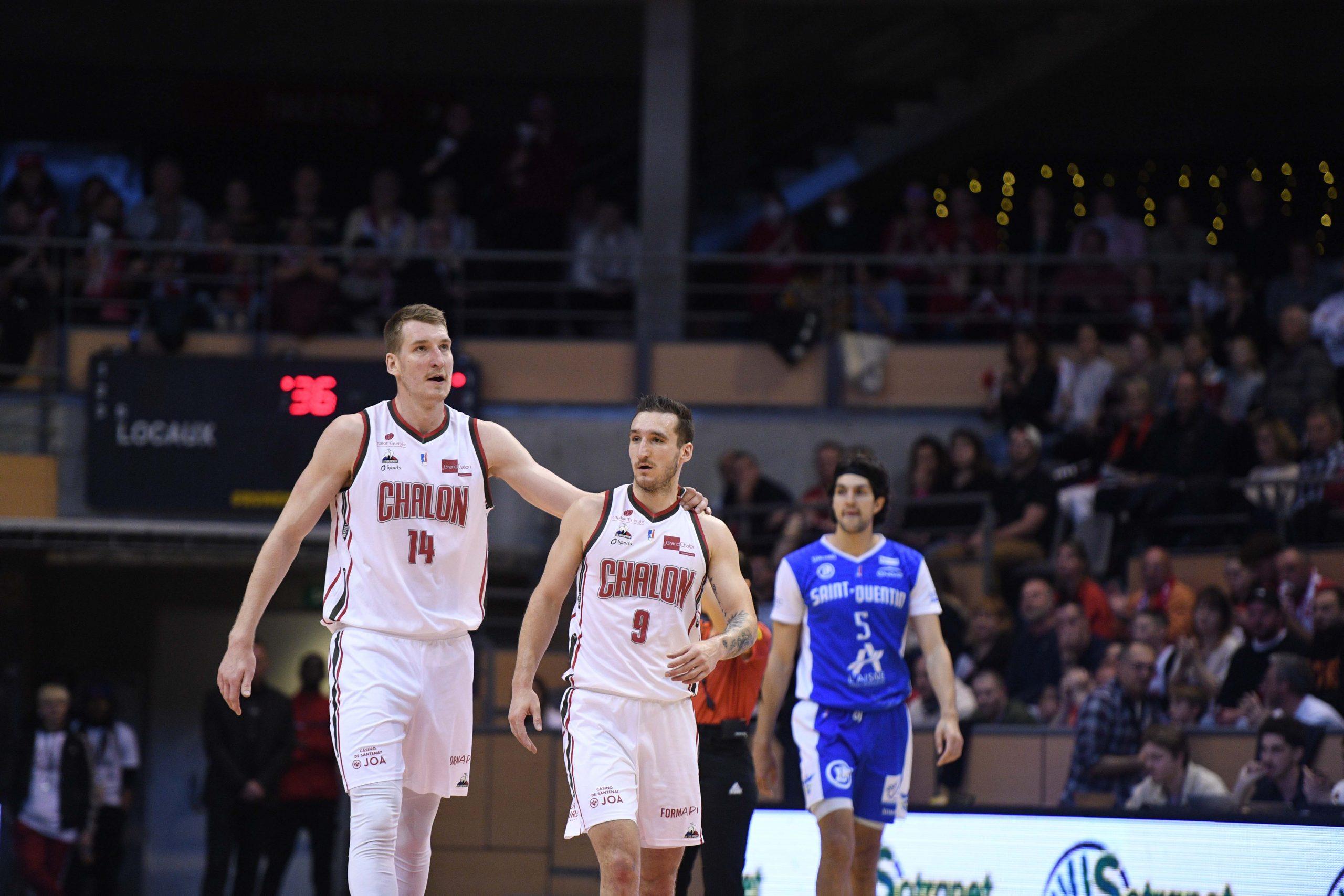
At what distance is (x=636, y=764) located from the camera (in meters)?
6.06

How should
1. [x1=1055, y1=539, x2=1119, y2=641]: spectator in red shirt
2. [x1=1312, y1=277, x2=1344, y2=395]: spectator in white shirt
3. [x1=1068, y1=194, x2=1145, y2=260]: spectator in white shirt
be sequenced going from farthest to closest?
[x1=1068, y1=194, x2=1145, y2=260]: spectator in white shirt → [x1=1312, y1=277, x2=1344, y2=395]: spectator in white shirt → [x1=1055, y1=539, x2=1119, y2=641]: spectator in red shirt

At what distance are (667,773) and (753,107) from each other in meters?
13.9

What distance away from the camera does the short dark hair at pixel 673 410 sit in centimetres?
615

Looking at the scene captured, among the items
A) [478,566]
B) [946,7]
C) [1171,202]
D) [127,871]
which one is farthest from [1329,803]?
[127,871]

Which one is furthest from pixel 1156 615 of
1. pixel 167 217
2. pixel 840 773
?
pixel 167 217

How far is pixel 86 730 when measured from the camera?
12.8 metres

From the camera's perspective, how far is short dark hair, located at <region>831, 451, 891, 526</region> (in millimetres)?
7629

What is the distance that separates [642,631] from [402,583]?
0.89 metres

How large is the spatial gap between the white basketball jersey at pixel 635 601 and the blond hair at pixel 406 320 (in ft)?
3.05

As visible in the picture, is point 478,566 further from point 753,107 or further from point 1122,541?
point 753,107

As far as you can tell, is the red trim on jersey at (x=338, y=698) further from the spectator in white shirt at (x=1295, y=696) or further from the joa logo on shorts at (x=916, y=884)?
the spectator in white shirt at (x=1295, y=696)

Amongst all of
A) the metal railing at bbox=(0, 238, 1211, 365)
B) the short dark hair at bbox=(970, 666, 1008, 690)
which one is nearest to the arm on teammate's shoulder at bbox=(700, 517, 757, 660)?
the short dark hair at bbox=(970, 666, 1008, 690)

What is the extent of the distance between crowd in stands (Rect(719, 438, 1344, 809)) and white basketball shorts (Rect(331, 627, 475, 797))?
493 cm

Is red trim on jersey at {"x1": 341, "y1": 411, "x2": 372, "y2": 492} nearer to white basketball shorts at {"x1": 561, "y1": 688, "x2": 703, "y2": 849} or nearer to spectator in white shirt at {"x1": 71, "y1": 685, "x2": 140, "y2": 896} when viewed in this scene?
white basketball shorts at {"x1": 561, "y1": 688, "x2": 703, "y2": 849}
